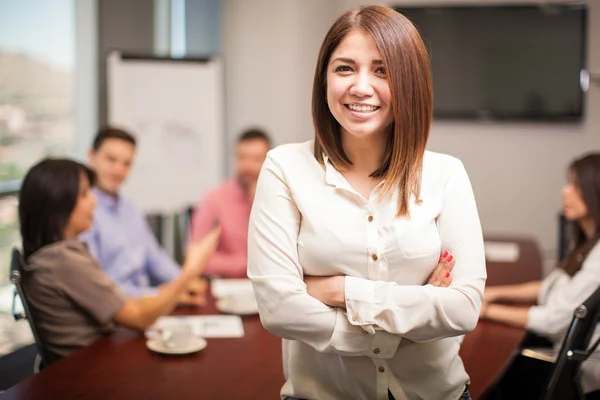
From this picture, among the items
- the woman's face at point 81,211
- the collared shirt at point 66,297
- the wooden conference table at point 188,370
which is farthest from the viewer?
the woman's face at point 81,211

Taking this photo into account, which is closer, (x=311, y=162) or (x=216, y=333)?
(x=311, y=162)

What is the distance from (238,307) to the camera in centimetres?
264

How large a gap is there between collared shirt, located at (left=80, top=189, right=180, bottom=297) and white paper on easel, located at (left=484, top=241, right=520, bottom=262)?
1.62 m

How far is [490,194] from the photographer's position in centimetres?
553

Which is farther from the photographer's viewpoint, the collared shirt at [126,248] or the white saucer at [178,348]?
the collared shirt at [126,248]

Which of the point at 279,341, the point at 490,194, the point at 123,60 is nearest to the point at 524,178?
the point at 490,194

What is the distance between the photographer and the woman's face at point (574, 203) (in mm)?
2807

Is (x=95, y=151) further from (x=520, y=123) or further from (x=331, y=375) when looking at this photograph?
(x=520, y=123)

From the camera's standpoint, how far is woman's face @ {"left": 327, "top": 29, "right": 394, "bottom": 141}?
4.84 ft

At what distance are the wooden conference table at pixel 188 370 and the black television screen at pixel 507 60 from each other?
3.31 m

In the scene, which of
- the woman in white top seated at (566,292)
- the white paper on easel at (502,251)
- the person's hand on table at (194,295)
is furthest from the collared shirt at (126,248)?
the white paper on easel at (502,251)

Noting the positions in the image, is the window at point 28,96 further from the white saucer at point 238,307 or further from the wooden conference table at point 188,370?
the wooden conference table at point 188,370

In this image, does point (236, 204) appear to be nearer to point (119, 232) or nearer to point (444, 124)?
point (119, 232)

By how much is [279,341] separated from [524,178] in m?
3.64
